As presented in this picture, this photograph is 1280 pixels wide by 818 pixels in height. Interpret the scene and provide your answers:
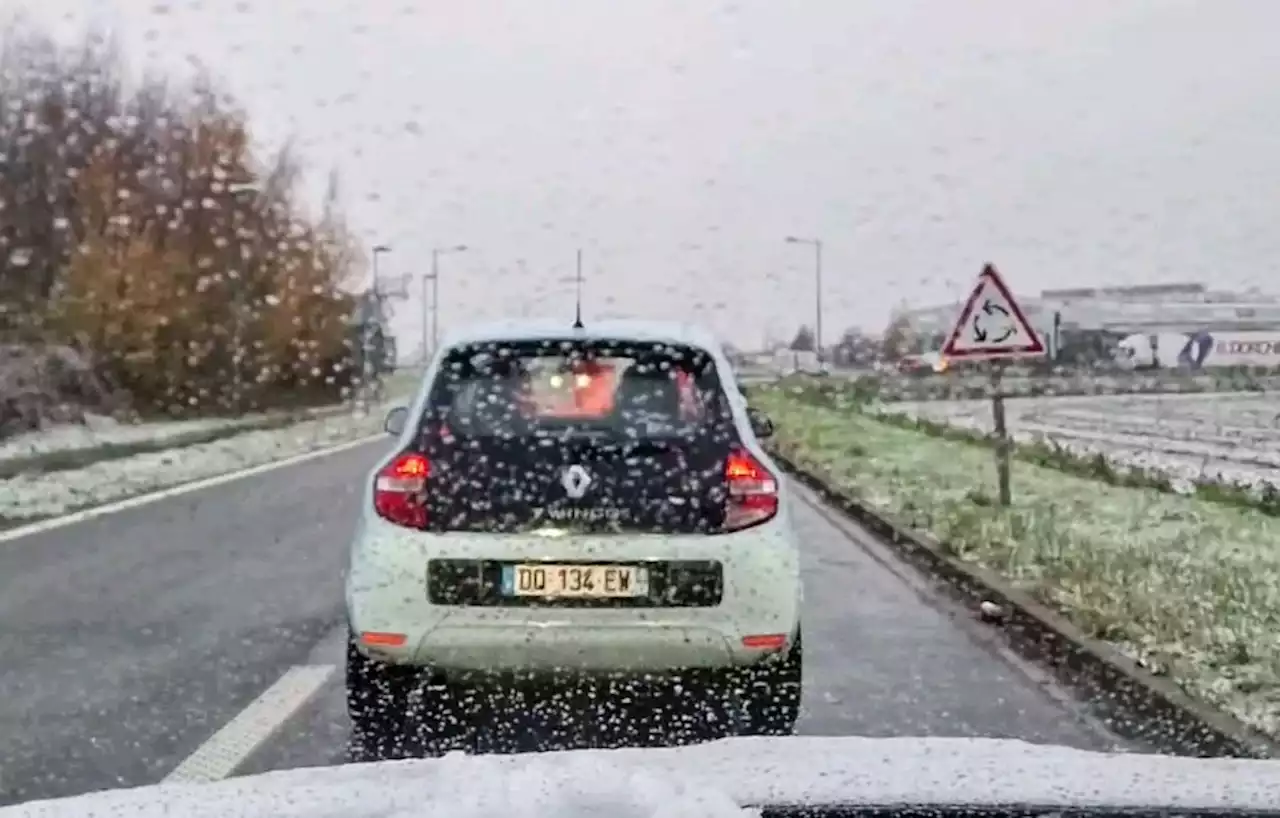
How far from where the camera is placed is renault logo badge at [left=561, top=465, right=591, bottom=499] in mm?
5699

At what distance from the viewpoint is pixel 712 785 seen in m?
2.36

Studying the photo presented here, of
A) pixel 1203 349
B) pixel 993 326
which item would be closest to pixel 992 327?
pixel 993 326

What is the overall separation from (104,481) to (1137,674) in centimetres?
1459

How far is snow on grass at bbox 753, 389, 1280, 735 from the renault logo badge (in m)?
2.52

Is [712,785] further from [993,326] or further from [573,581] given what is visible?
[993,326]

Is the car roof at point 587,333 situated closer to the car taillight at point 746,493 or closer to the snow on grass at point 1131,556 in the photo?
the car taillight at point 746,493

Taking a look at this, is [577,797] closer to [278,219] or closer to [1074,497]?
[1074,497]

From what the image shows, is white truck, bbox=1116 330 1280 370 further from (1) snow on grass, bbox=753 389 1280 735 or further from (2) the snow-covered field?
(1) snow on grass, bbox=753 389 1280 735

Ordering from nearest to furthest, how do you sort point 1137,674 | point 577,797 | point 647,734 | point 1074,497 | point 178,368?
point 577,797, point 647,734, point 1137,674, point 1074,497, point 178,368

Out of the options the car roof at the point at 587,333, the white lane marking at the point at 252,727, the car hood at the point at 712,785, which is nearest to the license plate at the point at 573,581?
the car roof at the point at 587,333

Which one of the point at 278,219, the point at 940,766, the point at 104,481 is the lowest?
the point at 104,481

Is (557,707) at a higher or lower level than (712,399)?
lower

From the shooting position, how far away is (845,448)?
24.4 metres

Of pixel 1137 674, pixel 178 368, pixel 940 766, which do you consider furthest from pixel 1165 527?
pixel 178 368
